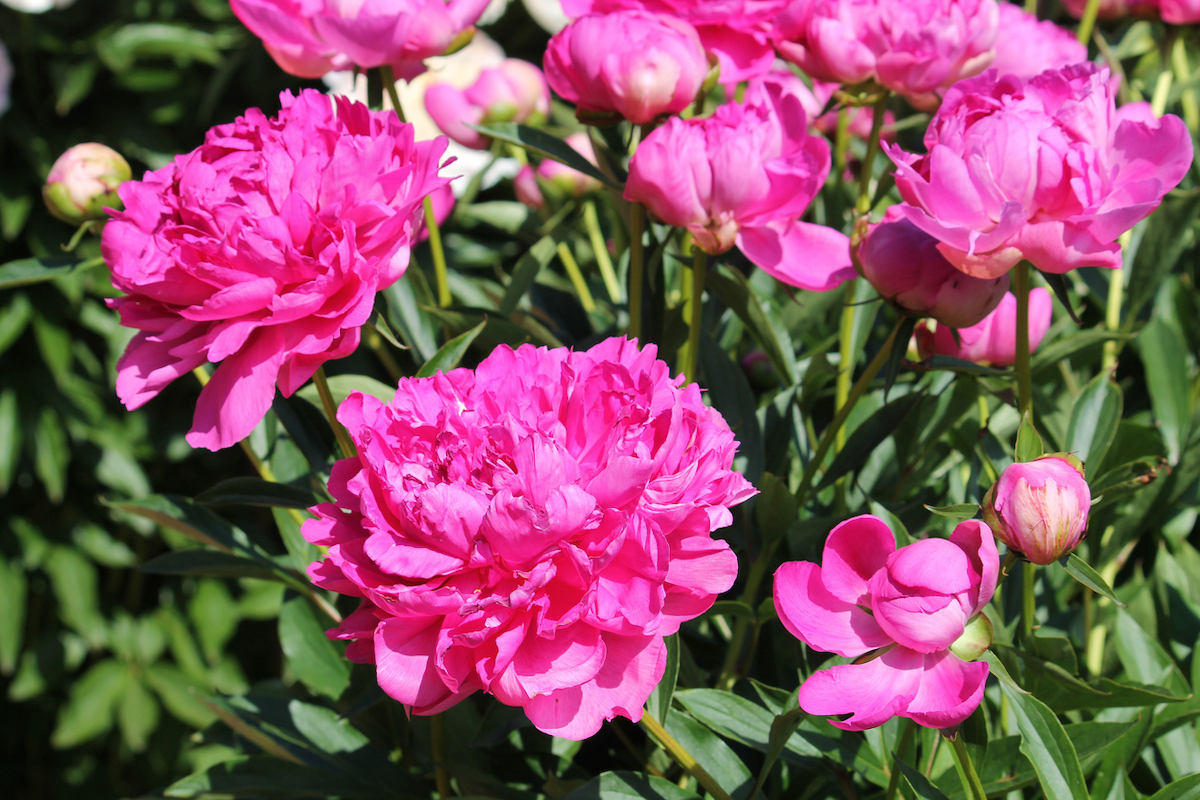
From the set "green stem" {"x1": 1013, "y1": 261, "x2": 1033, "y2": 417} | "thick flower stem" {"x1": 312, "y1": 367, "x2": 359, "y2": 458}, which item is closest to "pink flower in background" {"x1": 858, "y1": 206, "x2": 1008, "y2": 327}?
"green stem" {"x1": 1013, "y1": 261, "x2": 1033, "y2": 417}

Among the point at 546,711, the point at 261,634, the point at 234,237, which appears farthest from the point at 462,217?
the point at 261,634

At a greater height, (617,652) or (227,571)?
(617,652)

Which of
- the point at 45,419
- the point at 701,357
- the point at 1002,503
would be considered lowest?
the point at 45,419

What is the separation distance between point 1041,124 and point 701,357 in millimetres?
207

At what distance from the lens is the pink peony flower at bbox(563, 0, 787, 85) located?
1.53 ft

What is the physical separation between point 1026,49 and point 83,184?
55 cm

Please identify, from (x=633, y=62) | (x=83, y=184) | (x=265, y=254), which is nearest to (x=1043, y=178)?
(x=633, y=62)

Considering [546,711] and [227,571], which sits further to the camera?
[227,571]

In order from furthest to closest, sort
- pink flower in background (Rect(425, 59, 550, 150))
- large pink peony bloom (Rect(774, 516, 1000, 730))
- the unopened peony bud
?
pink flower in background (Rect(425, 59, 550, 150))
the unopened peony bud
large pink peony bloom (Rect(774, 516, 1000, 730))

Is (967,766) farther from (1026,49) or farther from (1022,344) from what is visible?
(1026,49)

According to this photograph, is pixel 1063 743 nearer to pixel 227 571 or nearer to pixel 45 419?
pixel 227 571

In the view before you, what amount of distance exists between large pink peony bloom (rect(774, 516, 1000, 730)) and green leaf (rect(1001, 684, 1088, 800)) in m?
0.05

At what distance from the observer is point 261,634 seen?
1.63 m

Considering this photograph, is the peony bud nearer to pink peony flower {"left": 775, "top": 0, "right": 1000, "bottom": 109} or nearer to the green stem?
the green stem
